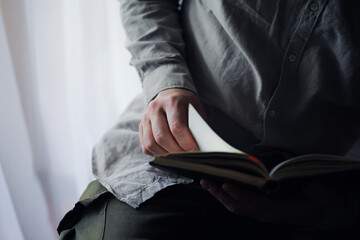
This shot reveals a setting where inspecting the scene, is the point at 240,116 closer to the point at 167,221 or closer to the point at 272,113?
the point at 272,113

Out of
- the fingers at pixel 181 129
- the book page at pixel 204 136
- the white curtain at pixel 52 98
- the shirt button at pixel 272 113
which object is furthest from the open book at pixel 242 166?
the white curtain at pixel 52 98

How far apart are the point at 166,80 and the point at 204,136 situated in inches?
9.1

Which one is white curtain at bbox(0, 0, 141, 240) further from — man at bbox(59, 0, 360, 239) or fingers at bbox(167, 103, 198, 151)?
fingers at bbox(167, 103, 198, 151)

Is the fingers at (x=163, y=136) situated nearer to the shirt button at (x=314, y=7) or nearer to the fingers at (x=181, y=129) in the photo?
the fingers at (x=181, y=129)

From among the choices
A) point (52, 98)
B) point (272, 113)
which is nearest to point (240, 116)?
point (272, 113)

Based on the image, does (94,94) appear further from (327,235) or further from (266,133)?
(327,235)

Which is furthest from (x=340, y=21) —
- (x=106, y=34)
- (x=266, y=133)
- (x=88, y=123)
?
(x=88, y=123)

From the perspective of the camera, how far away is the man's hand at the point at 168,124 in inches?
24.7

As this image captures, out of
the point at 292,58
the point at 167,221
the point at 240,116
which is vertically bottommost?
the point at 167,221

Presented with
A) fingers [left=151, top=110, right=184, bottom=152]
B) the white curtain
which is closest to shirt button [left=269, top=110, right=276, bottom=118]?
fingers [left=151, top=110, right=184, bottom=152]

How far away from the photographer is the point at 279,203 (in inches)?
22.1

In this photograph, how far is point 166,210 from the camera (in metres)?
0.65

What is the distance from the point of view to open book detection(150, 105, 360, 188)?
45 cm

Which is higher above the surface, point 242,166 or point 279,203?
point 242,166
